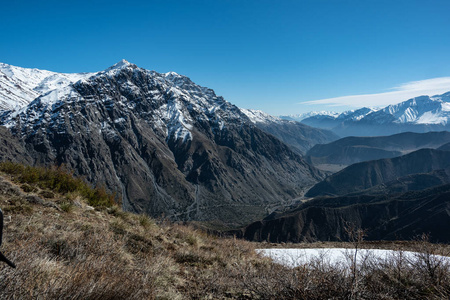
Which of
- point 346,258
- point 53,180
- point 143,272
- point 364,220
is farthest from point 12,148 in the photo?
point 364,220

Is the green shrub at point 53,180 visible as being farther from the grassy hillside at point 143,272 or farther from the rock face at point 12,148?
the rock face at point 12,148

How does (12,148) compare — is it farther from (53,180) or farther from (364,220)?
(364,220)

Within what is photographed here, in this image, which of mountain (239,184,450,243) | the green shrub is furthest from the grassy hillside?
mountain (239,184,450,243)

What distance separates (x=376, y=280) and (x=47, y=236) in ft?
21.5

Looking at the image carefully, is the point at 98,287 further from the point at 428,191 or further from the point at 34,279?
the point at 428,191

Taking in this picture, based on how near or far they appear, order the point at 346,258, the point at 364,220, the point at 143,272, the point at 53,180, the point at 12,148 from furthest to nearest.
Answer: the point at 12,148 → the point at 364,220 → the point at 53,180 → the point at 346,258 → the point at 143,272

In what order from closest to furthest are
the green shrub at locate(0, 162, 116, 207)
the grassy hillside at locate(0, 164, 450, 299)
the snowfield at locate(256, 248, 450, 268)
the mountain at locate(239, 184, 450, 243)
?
1. the grassy hillside at locate(0, 164, 450, 299)
2. the snowfield at locate(256, 248, 450, 268)
3. the green shrub at locate(0, 162, 116, 207)
4. the mountain at locate(239, 184, 450, 243)

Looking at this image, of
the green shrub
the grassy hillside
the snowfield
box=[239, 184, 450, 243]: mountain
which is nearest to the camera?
the grassy hillside

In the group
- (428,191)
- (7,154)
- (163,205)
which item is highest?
(7,154)

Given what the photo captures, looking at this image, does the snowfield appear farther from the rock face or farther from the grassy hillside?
the rock face

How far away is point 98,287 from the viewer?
2.78 m

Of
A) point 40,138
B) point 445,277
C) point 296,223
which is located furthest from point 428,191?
point 40,138

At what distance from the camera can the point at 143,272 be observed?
13.5ft

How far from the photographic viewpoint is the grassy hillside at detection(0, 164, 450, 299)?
9.10ft
